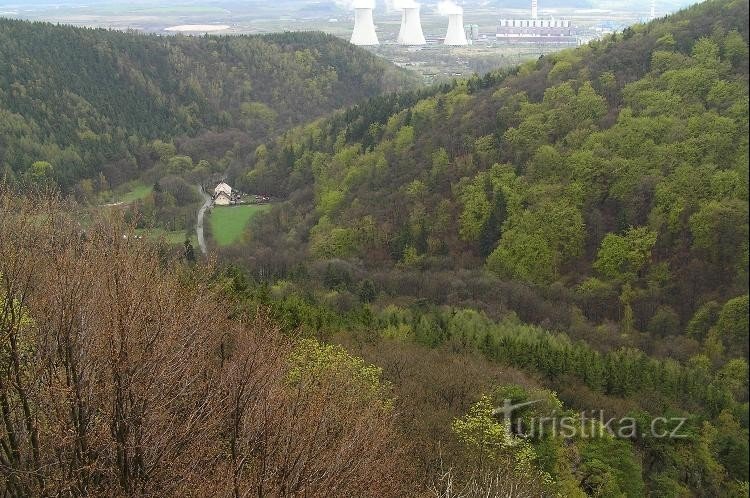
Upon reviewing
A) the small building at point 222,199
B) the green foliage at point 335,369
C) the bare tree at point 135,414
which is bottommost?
the small building at point 222,199

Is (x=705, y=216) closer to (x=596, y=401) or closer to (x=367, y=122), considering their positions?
(x=596, y=401)

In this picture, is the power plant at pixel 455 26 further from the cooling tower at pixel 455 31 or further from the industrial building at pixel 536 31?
the industrial building at pixel 536 31

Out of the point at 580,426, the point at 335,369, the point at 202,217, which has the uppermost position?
the point at 335,369

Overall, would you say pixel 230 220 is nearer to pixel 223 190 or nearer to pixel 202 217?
pixel 202 217

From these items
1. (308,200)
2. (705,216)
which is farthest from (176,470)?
(308,200)

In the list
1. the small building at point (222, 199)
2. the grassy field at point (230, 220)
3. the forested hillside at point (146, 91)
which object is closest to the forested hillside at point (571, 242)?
the grassy field at point (230, 220)

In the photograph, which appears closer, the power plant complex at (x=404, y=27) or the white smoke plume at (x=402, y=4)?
the power plant complex at (x=404, y=27)

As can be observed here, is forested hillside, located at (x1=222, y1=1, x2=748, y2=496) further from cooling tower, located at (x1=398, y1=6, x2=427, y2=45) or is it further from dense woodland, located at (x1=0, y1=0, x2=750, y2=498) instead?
cooling tower, located at (x1=398, y1=6, x2=427, y2=45)

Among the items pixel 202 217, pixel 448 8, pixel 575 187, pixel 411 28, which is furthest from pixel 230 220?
pixel 411 28

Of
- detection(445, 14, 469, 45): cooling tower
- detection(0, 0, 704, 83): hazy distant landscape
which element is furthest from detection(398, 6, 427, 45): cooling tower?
detection(445, 14, 469, 45): cooling tower
